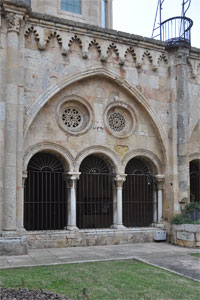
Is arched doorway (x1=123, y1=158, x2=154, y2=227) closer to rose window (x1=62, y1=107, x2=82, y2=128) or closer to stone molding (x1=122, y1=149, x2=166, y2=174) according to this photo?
stone molding (x1=122, y1=149, x2=166, y2=174)

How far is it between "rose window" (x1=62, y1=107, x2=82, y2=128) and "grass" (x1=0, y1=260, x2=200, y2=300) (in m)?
5.51

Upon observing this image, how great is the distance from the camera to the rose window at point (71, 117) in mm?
13164

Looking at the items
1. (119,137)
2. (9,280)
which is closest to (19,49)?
(119,137)

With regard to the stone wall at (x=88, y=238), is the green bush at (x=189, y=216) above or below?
above

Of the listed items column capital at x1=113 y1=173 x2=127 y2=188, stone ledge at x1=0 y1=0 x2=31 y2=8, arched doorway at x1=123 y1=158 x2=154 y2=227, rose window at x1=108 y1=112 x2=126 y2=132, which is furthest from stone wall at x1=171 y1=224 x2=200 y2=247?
stone ledge at x1=0 y1=0 x2=31 y2=8

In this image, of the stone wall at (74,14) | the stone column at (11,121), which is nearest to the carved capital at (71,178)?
the stone column at (11,121)

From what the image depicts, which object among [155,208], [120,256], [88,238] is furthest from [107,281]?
[155,208]

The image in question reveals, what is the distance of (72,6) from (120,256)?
10197 mm

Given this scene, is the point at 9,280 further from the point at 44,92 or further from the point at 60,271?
the point at 44,92

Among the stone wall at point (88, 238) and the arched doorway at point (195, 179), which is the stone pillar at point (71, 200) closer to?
the stone wall at point (88, 238)

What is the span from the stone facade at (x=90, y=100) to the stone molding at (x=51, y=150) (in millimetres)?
32

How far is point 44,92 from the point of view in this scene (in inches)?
485

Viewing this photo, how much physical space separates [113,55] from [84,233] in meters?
6.23

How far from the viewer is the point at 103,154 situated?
13438mm
